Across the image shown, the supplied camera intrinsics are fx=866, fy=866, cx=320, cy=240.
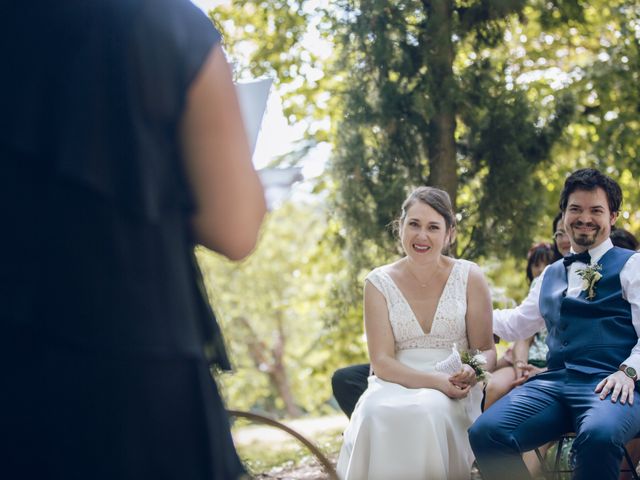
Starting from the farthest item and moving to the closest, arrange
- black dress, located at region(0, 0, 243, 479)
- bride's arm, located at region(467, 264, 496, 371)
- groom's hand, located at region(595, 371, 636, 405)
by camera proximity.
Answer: bride's arm, located at region(467, 264, 496, 371) < groom's hand, located at region(595, 371, 636, 405) < black dress, located at region(0, 0, 243, 479)

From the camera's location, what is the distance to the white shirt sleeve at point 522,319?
4.29 m

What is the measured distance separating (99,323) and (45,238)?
0.39 ft

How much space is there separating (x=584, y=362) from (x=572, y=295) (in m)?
0.32

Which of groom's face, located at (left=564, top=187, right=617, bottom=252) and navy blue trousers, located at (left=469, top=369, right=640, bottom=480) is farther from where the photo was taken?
groom's face, located at (left=564, top=187, right=617, bottom=252)

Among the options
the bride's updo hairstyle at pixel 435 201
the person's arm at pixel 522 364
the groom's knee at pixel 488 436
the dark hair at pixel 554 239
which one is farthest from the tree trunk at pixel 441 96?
the groom's knee at pixel 488 436

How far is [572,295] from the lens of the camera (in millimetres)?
3945

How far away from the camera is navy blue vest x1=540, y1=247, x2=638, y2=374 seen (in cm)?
378

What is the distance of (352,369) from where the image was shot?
5316mm

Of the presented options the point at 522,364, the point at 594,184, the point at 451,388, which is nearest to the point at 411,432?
the point at 451,388

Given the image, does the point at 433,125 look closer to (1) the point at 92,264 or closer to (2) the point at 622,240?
(2) the point at 622,240

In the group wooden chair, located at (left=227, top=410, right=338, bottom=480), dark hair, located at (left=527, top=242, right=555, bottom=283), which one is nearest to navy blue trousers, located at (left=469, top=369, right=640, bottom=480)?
dark hair, located at (left=527, top=242, right=555, bottom=283)

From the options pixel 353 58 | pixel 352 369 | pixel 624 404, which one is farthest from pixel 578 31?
pixel 624 404

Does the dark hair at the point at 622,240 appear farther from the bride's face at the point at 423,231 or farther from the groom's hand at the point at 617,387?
the groom's hand at the point at 617,387

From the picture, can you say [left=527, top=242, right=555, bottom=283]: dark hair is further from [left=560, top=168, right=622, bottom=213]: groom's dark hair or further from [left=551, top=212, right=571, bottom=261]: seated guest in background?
[left=560, top=168, right=622, bottom=213]: groom's dark hair
